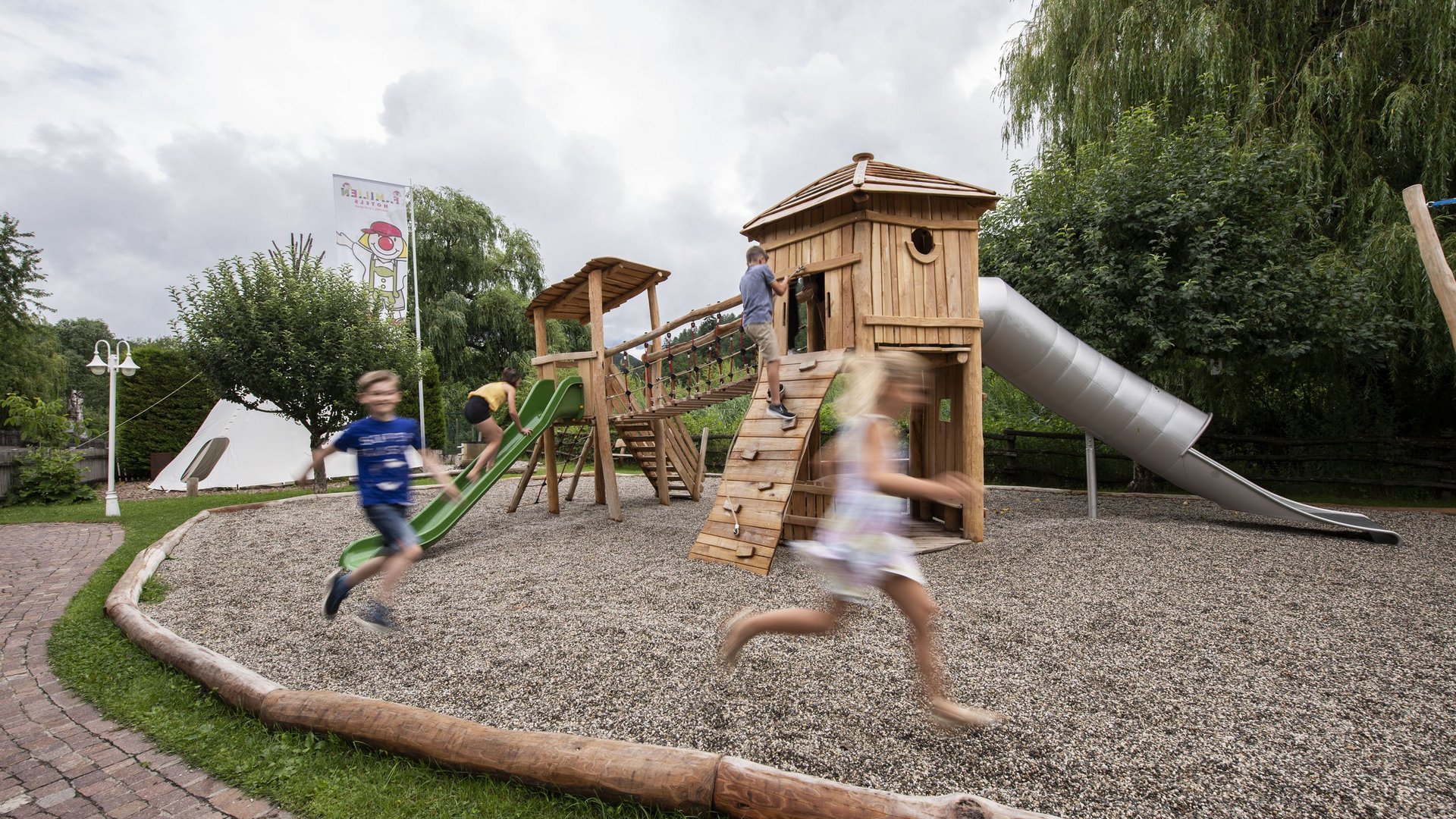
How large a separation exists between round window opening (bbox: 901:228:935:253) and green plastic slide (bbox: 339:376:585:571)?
5.37 metres

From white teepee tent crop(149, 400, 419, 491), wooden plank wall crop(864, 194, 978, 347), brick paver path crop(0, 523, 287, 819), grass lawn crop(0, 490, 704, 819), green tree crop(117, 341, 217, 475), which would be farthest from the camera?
green tree crop(117, 341, 217, 475)

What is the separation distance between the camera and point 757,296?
7.43 meters

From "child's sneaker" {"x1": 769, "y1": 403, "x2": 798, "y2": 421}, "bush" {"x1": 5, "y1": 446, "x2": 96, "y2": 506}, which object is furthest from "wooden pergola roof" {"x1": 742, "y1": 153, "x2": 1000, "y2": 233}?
"bush" {"x1": 5, "y1": 446, "x2": 96, "y2": 506}

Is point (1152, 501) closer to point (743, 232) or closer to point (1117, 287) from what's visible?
point (1117, 287)

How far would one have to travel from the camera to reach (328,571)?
7227 mm

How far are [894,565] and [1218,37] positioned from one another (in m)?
12.5

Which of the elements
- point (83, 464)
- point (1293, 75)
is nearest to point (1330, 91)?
point (1293, 75)

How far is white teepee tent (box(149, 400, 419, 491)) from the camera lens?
1792cm

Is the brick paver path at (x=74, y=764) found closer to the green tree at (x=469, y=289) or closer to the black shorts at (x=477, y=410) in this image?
the black shorts at (x=477, y=410)

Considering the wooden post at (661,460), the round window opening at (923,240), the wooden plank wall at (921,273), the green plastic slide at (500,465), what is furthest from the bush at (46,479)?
the round window opening at (923,240)

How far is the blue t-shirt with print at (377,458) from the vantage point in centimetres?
449

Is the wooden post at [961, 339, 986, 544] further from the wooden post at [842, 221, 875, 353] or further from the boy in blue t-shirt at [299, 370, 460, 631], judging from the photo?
the boy in blue t-shirt at [299, 370, 460, 631]

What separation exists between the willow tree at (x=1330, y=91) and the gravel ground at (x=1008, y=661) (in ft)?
14.0

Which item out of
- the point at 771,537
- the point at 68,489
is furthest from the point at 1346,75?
→ the point at 68,489
